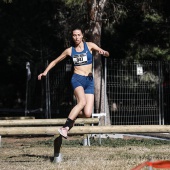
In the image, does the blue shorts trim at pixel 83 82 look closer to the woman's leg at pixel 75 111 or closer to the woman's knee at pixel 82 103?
the woman's leg at pixel 75 111

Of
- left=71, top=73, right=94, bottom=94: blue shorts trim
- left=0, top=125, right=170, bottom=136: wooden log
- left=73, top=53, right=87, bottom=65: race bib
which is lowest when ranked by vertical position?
left=0, top=125, right=170, bottom=136: wooden log

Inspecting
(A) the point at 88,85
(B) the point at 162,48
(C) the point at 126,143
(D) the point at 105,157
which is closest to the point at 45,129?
(A) the point at 88,85

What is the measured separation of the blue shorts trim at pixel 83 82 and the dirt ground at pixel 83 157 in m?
1.32

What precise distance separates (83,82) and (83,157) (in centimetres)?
183

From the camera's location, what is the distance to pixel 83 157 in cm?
924

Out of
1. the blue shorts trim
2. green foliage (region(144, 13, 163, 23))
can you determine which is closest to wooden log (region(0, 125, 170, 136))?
the blue shorts trim

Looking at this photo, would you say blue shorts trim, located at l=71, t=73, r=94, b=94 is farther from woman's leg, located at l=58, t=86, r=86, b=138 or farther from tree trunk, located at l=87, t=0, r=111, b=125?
tree trunk, located at l=87, t=0, r=111, b=125

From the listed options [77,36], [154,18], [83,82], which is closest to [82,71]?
[83,82]

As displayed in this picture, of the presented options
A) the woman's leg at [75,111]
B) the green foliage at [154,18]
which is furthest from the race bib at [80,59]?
the green foliage at [154,18]

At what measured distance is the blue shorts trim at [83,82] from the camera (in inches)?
322

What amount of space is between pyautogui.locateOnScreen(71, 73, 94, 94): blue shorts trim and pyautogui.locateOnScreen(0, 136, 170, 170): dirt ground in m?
1.32

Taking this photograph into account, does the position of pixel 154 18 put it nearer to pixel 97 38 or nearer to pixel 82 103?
pixel 97 38

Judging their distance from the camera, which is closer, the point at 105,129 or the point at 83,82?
the point at 105,129

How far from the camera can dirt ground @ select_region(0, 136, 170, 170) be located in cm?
786
